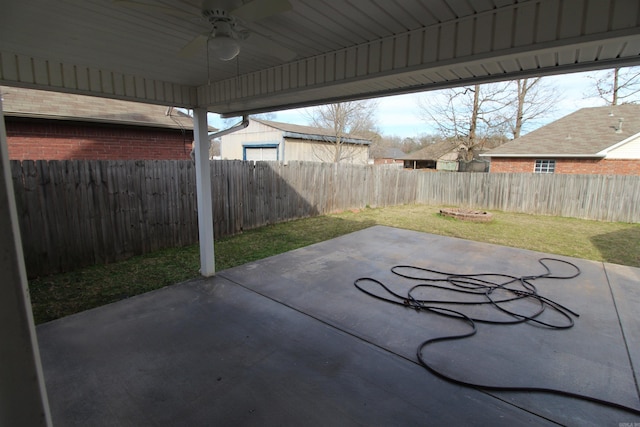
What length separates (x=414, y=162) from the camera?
31.4 meters

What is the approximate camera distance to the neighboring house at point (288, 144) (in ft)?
53.6

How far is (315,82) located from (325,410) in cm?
306

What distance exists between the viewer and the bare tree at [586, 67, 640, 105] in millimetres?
14712

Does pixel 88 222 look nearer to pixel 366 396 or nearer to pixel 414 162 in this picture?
pixel 366 396

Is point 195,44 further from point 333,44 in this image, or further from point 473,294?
point 473,294

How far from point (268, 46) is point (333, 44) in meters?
0.82

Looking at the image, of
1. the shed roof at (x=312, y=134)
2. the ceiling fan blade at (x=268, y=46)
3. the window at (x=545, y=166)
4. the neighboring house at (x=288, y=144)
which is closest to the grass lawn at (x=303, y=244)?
the ceiling fan blade at (x=268, y=46)

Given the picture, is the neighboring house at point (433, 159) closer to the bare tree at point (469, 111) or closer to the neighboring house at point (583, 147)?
the bare tree at point (469, 111)

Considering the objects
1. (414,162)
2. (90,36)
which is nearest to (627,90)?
(414,162)

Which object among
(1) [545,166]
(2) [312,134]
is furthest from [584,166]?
(2) [312,134]

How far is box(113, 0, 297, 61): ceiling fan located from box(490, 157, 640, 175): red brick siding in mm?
15080

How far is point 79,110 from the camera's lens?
681 cm

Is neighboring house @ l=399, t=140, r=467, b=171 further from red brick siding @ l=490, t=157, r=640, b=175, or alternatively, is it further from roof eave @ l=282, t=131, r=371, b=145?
red brick siding @ l=490, t=157, r=640, b=175

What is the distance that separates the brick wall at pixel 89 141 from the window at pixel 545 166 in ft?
47.9
